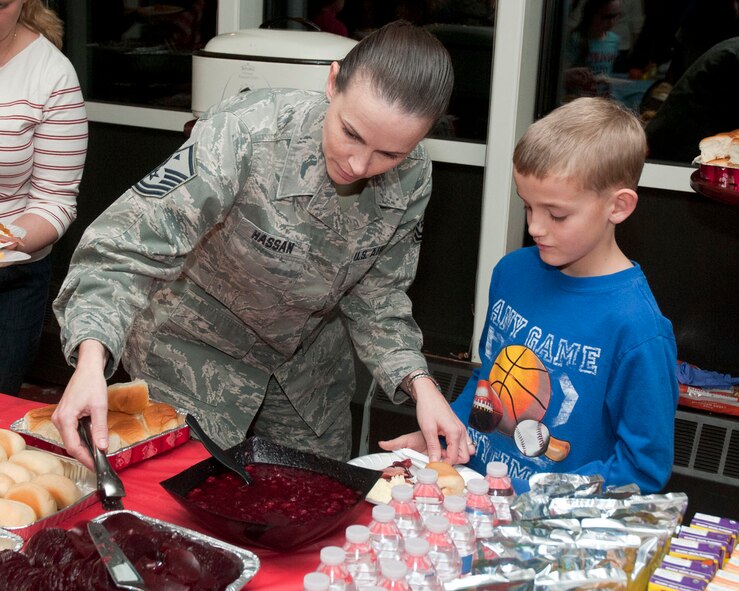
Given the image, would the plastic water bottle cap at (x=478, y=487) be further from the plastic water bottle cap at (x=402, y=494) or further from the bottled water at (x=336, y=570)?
the bottled water at (x=336, y=570)

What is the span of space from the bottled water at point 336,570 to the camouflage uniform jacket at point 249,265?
0.53 meters

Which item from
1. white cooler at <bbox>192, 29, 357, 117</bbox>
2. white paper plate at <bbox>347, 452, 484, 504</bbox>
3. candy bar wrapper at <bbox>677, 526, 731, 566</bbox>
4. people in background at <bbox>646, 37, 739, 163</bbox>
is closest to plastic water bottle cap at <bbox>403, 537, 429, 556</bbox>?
candy bar wrapper at <bbox>677, 526, 731, 566</bbox>

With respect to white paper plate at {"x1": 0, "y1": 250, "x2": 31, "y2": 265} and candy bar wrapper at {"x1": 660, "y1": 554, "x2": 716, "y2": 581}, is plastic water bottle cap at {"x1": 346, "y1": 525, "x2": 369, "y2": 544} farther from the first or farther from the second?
white paper plate at {"x1": 0, "y1": 250, "x2": 31, "y2": 265}

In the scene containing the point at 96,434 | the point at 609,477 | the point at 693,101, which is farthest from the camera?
the point at 693,101

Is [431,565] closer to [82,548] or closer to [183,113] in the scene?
[82,548]

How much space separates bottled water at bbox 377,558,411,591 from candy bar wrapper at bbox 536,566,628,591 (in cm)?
15

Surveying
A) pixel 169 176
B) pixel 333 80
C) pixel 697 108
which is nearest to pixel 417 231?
pixel 333 80

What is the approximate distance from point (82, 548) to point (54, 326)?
9.95 ft

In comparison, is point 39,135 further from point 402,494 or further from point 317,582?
point 317,582

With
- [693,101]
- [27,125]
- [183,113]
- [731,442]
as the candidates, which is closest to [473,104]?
[693,101]

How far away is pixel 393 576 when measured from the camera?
100 cm

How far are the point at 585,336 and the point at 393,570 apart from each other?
69 cm

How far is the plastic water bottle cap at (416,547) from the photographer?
104cm

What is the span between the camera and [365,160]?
149 cm
